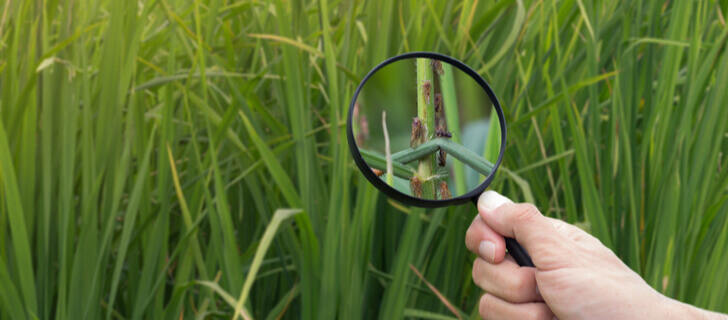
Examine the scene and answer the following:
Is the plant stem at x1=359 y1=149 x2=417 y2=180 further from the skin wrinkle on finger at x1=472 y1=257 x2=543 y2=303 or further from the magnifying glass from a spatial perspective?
the skin wrinkle on finger at x1=472 y1=257 x2=543 y2=303

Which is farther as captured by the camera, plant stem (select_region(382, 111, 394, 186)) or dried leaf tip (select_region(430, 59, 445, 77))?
dried leaf tip (select_region(430, 59, 445, 77))

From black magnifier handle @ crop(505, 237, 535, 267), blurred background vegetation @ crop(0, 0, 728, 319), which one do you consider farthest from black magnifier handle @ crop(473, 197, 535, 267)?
blurred background vegetation @ crop(0, 0, 728, 319)

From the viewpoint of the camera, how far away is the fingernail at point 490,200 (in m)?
0.64

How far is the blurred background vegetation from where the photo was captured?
931 mm

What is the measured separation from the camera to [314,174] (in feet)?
3.37

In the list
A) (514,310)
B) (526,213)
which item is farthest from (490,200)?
(514,310)

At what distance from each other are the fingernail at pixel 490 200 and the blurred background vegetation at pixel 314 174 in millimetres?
284

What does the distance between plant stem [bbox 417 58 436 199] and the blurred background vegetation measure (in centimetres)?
20

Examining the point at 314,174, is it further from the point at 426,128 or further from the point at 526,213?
the point at 526,213

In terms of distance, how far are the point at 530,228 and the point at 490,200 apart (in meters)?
0.05

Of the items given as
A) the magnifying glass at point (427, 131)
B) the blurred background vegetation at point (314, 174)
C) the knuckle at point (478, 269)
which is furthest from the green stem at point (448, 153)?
the blurred background vegetation at point (314, 174)

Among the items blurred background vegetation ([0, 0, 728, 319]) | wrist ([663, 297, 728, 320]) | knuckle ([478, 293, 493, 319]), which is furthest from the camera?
blurred background vegetation ([0, 0, 728, 319])

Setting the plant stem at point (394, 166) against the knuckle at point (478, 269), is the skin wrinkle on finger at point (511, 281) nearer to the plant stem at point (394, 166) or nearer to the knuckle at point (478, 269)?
the knuckle at point (478, 269)

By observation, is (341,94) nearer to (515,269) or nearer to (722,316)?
(515,269)
